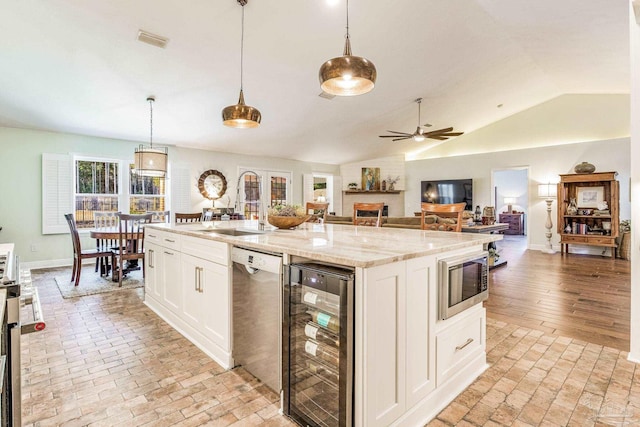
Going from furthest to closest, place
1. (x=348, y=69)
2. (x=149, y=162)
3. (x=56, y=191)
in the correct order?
(x=56, y=191) < (x=149, y=162) < (x=348, y=69)

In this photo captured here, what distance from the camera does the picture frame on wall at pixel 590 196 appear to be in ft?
22.0

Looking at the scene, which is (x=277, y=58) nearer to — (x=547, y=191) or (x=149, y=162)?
(x=149, y=162)

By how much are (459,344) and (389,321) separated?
0.76m

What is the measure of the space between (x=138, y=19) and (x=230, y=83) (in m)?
1.46

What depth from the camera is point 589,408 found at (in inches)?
70.7

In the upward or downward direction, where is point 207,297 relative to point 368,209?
downward

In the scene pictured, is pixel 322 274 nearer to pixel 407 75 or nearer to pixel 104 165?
pixel 407 75

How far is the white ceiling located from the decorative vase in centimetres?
146

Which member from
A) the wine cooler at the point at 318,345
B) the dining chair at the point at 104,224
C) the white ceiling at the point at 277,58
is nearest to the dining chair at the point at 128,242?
the dining chair at the point at 104,224

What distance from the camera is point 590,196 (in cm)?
681

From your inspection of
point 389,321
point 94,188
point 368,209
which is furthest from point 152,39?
point 94,188

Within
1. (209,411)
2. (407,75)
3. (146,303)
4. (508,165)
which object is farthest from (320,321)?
(508,165)

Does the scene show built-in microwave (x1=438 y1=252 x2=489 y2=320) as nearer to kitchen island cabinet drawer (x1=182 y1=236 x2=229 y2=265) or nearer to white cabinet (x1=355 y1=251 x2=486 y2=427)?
white cabinet (x1=355 y1=251 x2=486 y2=427)

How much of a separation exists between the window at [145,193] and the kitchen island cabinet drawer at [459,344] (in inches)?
246
